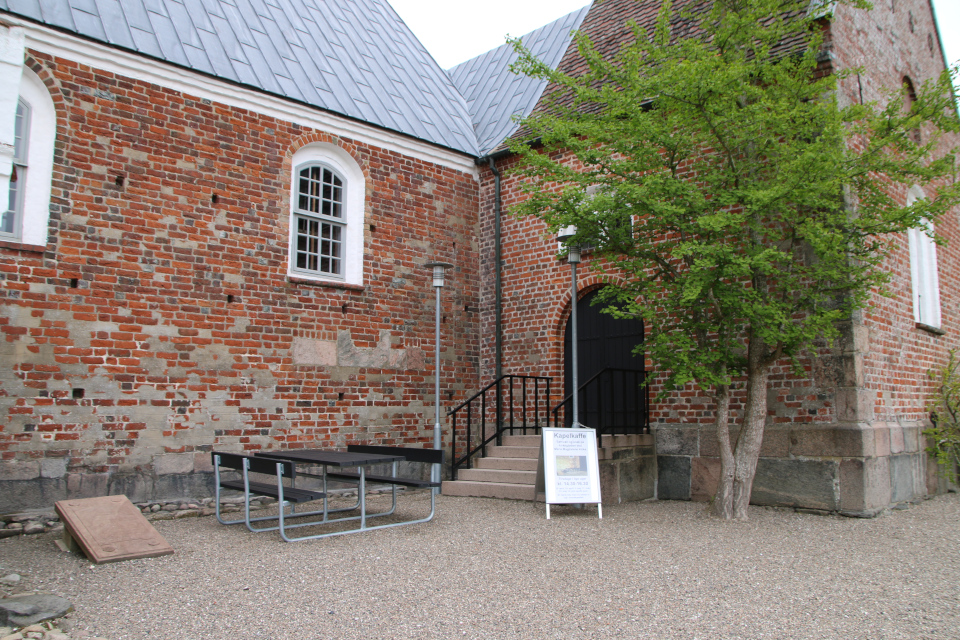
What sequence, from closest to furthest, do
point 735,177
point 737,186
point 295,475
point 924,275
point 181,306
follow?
point 295,475 → point 735,177 → point 737,186 → point 181,306 → point 924,275

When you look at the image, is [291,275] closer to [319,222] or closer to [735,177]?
[319,222]

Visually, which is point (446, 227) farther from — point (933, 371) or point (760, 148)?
point (933, 371)

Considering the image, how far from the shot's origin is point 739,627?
4109mm

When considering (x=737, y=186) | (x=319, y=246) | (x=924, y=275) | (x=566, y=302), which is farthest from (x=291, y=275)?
(x=924, y=275)

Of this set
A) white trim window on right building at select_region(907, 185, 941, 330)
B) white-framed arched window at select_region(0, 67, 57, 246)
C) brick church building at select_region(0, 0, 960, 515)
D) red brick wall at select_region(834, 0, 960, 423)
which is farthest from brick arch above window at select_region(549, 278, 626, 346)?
white-framed arched window at select_region(0, 67, 57, 246)

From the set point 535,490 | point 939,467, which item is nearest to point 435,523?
point 535,490

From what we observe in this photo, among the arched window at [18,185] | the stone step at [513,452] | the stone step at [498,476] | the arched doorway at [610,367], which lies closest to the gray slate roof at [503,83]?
the arched doorway at [610,367]

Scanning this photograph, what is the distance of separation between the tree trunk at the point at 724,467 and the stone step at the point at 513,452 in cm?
251

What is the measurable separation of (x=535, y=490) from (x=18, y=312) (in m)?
5.85

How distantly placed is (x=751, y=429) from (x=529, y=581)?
11.8ft

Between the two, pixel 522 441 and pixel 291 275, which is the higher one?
pixel 291 275

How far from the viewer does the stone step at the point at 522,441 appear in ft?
32.7

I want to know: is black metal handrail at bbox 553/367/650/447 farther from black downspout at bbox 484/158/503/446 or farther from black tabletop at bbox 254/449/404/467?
Result: black tabletop at bbox 254/449/404/467

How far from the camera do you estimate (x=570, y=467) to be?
7910 millimetres
